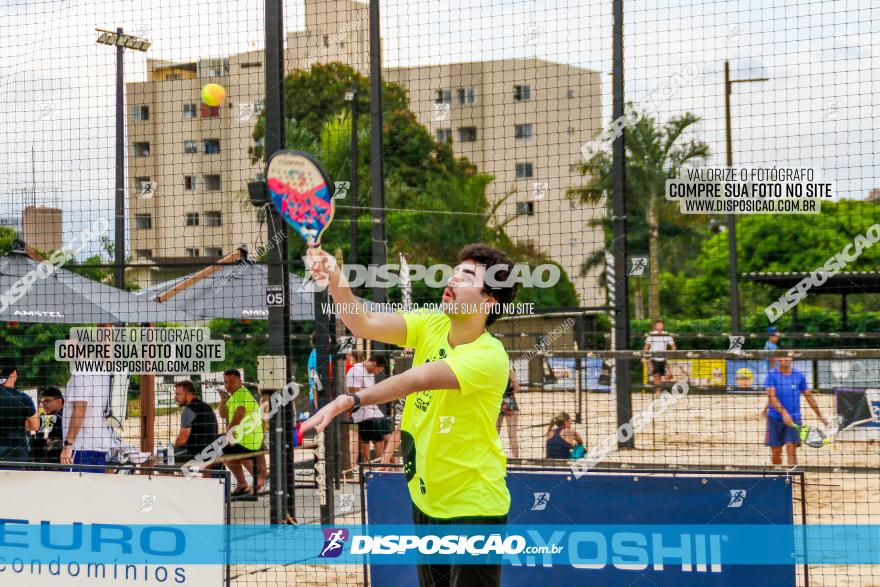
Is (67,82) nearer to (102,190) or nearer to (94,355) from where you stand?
(102,190)

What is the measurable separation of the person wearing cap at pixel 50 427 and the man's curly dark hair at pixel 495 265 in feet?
22.4

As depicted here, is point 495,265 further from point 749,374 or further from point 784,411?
point 784,411

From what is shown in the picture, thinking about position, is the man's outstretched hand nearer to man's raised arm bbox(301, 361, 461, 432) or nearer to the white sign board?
man's raised arm bbox(301, 361, 461, 432)

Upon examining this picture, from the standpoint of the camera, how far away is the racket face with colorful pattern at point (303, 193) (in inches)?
146

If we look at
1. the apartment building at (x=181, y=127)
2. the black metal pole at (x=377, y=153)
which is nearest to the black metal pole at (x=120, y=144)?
the apartment building at (x=181, y=127)

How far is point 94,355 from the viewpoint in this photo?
801 centimetres

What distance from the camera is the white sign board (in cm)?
589

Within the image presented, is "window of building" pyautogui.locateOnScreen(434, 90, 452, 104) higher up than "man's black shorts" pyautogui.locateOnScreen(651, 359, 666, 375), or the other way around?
"window of building" pyautogui.locateOnScreen(434, 90, 452, 104)

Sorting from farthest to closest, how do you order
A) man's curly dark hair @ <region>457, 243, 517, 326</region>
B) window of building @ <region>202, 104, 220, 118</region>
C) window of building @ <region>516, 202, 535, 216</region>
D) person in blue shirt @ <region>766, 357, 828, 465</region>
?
1. window of building @ <region>202, 104, 220, 118</region>
2. person in blue shirt @ <region>766, 357, 828, 465</region>
3. window of building @ <region>516, 202, 535, 216</region>
4. man's curly dark hair @ <region>457, 243, 517, 326</region>

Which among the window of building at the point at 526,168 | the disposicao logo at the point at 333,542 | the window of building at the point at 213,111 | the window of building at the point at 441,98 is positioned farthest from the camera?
the window of building at the point at 526,168

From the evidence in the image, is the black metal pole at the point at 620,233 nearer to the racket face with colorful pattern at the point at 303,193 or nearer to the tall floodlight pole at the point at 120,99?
the tall floodlight pole at the point at 120,99

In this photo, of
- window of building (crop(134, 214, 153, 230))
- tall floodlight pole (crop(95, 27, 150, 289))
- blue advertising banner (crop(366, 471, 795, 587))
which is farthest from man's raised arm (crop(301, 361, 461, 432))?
window of building (crop(134, 214, 153, 230))

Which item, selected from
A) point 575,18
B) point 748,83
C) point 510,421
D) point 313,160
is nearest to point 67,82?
point 575,18

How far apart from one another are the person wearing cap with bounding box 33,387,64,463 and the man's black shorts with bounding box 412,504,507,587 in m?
6.56
